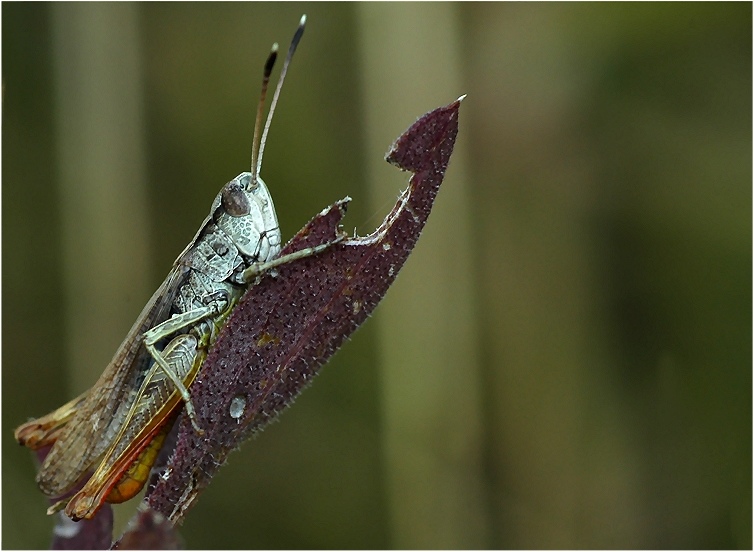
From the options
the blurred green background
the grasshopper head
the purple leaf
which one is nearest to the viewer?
the purple leaf

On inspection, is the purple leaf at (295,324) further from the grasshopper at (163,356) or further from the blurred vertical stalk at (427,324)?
the blurred vertical stalk at (427,324)

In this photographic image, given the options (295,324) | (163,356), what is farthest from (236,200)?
(295,324)

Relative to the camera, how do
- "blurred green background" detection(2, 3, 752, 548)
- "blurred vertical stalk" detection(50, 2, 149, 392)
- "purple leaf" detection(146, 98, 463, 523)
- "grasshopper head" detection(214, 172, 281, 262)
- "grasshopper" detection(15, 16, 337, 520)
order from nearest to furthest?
"purple leaf" detection(146, 98, 463, 523) < "grasshopper" detection(15, 16, 337, 520) < "grasshopper head" detection(214, 172, 281, 262) < "blurred green background" detection(2, 3, 752, 548) < "blurred vertical stalk" detection(50, 2, 149, 392)

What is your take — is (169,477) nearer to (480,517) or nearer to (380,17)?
(480,517)

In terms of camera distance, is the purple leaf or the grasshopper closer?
the purple leaf

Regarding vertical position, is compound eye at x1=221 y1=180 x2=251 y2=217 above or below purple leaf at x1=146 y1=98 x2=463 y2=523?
above

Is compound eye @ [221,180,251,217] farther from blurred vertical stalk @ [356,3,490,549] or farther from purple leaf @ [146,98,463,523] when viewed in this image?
blurred vertical stalk @ [356,3,490,549]

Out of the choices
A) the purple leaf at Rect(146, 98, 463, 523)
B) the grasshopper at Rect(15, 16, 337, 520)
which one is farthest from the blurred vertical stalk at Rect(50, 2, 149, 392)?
the purple leaf at Rect(146, 98, 463, 523)

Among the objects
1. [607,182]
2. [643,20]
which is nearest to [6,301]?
[607,182]
